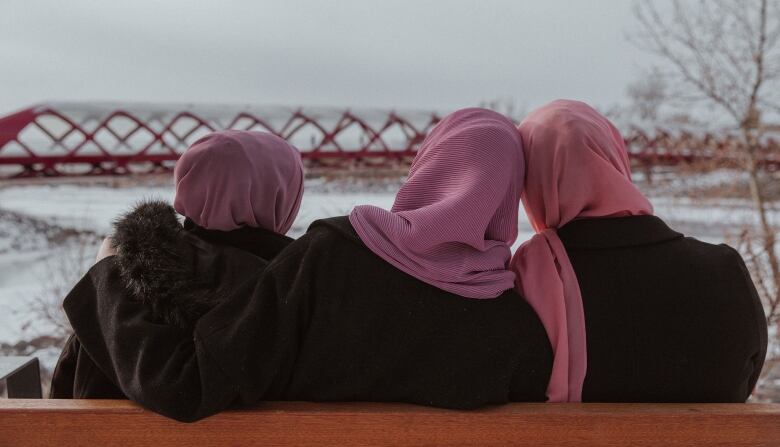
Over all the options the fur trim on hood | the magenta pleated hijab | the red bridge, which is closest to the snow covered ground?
the red bridge

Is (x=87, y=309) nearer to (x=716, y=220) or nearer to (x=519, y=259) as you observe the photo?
(x=519, y=259)

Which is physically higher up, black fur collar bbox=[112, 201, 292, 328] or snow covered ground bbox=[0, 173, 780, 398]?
black fur collar bbox=[112, 201, 292, 328]

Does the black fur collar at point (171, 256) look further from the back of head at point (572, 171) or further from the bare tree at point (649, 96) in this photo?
the bare tree at point (649, 96)

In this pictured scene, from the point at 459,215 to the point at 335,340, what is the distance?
20cm

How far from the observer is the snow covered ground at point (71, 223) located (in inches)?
105

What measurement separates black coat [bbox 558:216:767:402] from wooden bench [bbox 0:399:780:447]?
42 millimetres

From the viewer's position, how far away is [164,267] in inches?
31.2

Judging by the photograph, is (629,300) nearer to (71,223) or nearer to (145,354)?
(145,354)

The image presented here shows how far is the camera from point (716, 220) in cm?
322

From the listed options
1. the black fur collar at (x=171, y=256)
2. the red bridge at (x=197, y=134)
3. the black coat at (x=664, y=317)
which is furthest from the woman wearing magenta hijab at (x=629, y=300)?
the red bridge at (x=197, y=134)

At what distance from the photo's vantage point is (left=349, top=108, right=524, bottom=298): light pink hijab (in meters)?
0.71

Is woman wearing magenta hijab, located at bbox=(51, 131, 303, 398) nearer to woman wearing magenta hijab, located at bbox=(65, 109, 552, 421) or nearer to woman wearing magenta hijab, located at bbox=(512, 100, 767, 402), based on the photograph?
woman wearing magenta hijab, located at bbox=(65, 109, 552, 421)

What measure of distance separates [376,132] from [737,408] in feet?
8.60

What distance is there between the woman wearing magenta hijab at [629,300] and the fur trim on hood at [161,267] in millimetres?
393
